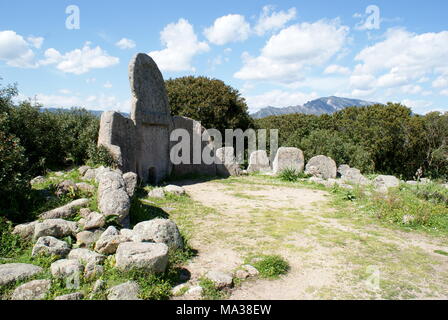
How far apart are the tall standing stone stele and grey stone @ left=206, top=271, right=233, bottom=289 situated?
6873 mm

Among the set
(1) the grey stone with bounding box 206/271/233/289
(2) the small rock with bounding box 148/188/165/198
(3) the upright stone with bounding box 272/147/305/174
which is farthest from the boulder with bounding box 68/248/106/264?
(3) the upright stone with bounding box 272/147/305/174

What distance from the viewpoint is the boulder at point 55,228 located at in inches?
222

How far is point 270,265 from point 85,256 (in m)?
2.91

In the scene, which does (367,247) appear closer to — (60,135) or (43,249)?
(43,249)

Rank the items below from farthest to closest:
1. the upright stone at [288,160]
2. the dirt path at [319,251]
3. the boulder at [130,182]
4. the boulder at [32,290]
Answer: the upright stone at [288,160], the boulder at [130,182], the dirt path at [319,251], the boulder at [32,290]

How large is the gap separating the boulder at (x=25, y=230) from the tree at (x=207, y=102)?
17112 mm

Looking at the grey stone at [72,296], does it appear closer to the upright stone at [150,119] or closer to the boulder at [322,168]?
the upright stone at [150,119]

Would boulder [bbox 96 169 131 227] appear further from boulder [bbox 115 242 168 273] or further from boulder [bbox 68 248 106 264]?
boulder [bbox 115 242 168 273]

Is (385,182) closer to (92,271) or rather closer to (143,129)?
(143,129)

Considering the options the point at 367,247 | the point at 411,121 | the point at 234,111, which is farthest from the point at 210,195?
the point at 411,121

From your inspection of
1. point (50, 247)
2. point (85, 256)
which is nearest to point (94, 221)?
point (50, 247)

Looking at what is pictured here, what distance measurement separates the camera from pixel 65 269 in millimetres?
4508

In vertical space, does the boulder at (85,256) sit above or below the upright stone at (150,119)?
below

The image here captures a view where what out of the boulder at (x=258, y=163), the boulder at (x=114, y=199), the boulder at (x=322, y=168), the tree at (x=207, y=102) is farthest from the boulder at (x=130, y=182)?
the tree at (x=207, y=102)
